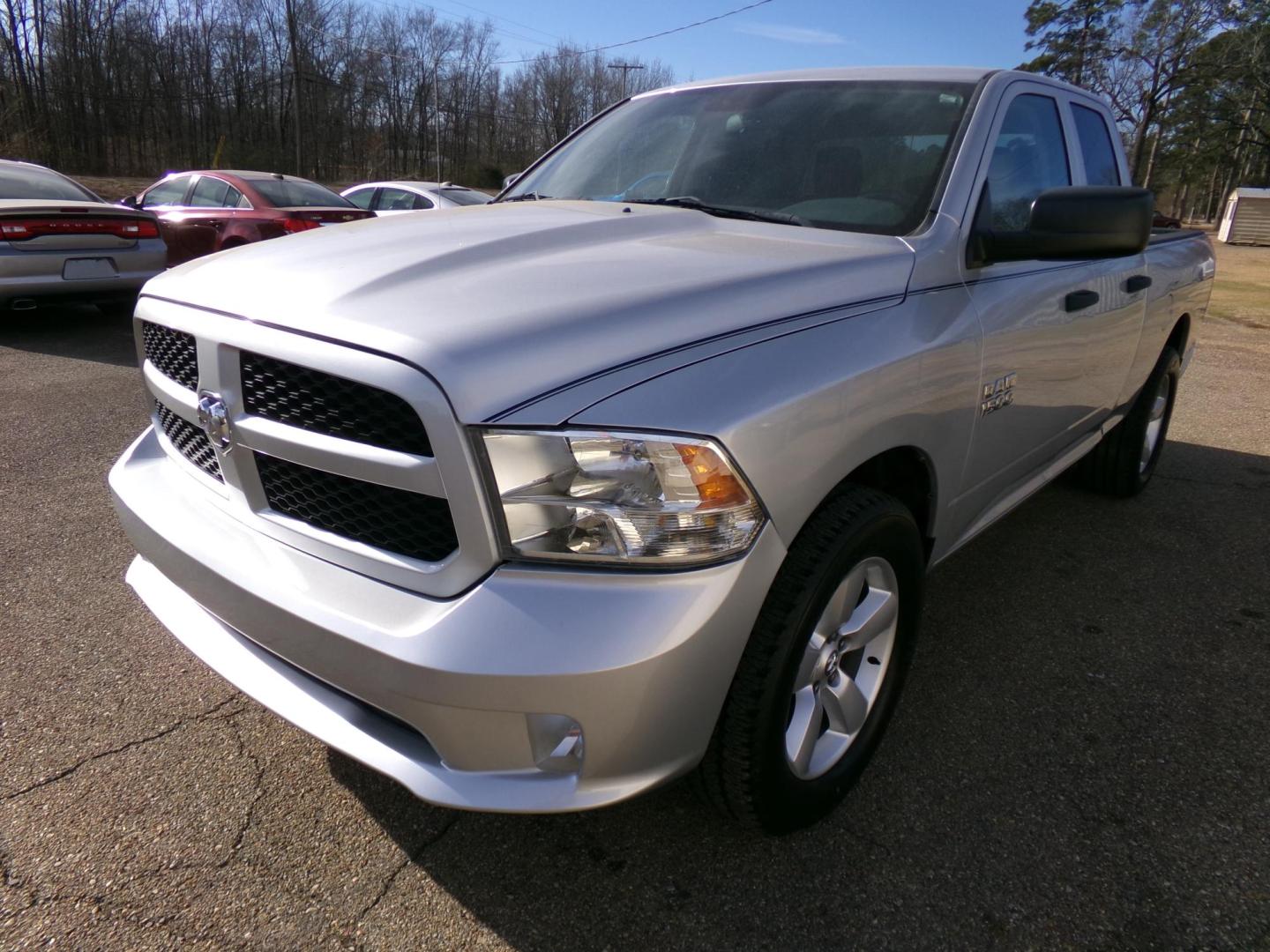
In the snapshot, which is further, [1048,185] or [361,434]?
[1048,185]

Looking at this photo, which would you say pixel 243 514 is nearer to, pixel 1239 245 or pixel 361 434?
pixel 361 434

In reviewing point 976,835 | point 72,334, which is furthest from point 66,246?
point 976,835

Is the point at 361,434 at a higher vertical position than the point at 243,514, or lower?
higher

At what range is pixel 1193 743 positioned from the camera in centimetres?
247

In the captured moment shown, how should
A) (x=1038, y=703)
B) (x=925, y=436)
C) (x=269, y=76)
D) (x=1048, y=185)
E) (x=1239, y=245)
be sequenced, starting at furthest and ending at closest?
(x=269, y=76) < (x=1239, y=245) < (x=1048, y=185) < (x=1038, y=703) < (x=925, y=436)

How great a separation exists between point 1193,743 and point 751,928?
1.52 metres

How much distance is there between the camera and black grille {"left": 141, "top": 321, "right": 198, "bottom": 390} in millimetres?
1966

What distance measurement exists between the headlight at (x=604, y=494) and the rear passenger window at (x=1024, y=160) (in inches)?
62.3

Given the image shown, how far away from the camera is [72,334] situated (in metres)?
7.97

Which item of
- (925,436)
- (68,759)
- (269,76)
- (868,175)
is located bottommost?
(68,759)

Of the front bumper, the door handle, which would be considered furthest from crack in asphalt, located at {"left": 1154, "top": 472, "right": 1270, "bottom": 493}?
the front bumper

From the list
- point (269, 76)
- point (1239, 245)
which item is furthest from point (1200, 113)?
point (269, 76)

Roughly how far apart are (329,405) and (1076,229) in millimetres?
1846

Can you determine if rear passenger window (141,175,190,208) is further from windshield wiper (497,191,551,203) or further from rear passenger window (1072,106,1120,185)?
rear passenger window (1072,106,1120,185)
